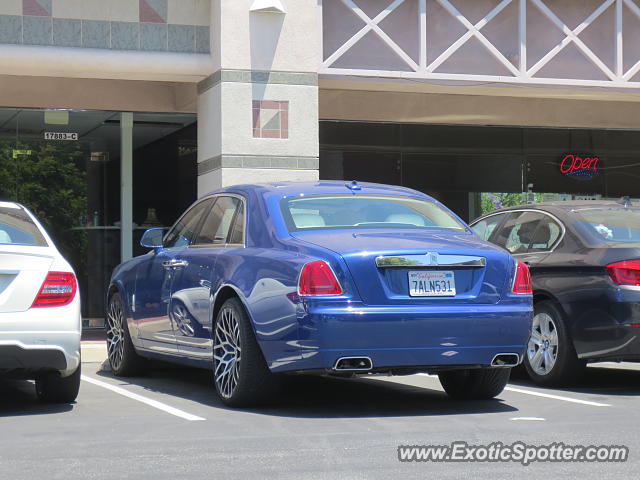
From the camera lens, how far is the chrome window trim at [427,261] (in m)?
7.58

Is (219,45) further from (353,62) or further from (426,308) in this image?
(426,308)

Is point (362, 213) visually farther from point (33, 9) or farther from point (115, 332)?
point (33, 9)

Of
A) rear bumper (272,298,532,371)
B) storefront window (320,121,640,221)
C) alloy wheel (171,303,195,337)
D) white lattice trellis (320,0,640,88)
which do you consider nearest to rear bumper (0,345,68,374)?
alloy wheel (171,303,195,337)

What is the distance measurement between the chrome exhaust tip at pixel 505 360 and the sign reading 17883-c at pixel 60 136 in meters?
9.84

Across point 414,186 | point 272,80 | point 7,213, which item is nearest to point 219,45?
point 272,80

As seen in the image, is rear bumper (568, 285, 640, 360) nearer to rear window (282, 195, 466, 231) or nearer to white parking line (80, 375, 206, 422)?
rear window (282, 195, 466, 231)

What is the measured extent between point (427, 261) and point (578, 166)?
1154cm

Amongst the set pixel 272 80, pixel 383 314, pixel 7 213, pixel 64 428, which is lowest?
pixel 64 428

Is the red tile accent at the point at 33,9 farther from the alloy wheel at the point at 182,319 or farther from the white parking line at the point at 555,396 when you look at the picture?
the white parking line at the point at 555,396

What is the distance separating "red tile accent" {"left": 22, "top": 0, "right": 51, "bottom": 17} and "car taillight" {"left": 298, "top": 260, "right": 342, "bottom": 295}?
7592 millimetres

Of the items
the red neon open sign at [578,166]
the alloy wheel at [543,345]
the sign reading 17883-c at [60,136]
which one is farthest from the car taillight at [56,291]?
the red neon open sign at [578,166]

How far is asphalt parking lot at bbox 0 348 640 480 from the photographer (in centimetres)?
573

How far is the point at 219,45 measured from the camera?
14195 mm

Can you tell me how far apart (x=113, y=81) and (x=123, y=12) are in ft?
7.65
